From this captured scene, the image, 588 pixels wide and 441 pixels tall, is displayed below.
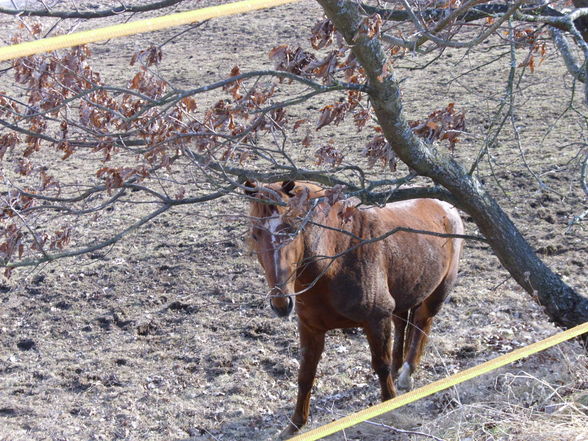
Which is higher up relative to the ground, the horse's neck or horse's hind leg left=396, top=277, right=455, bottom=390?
the horse's neck

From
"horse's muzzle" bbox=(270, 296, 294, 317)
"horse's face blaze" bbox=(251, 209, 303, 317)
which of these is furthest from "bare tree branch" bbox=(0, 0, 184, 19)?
"horse's muzzle" bbox=(270, 296, 294, 317)

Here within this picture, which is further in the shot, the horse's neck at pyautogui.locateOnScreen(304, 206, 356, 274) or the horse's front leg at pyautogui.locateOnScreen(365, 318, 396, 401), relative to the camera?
the horse's front leg at pyautogui.locateOnScreen(365, 318, 396, 401)

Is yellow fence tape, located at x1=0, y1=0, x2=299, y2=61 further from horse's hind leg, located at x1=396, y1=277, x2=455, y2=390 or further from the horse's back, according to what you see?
horse's hind leg, located at x1=396, y1=277, x2=455, y2=390

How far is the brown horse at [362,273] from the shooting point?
4113 mm

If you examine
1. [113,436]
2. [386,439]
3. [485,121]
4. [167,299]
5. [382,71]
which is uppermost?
[382,71]

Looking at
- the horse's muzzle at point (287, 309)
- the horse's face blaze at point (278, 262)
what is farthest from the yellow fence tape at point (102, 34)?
the horse's muzzle at point (287, 309)

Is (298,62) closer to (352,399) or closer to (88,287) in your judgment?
(352,399)

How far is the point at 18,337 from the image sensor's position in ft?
19.5

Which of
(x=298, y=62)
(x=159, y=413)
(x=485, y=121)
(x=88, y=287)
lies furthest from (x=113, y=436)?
(x=485, y=121)

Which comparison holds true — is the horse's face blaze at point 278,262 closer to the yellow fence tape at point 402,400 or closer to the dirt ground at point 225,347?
the dirt ground at point 225,347

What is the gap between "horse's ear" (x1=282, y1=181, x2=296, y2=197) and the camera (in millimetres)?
4121

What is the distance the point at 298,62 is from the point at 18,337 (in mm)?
3823

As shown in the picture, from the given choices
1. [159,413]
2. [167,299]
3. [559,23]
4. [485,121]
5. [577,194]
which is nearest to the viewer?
[559,23]

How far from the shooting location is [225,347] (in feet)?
18.9
